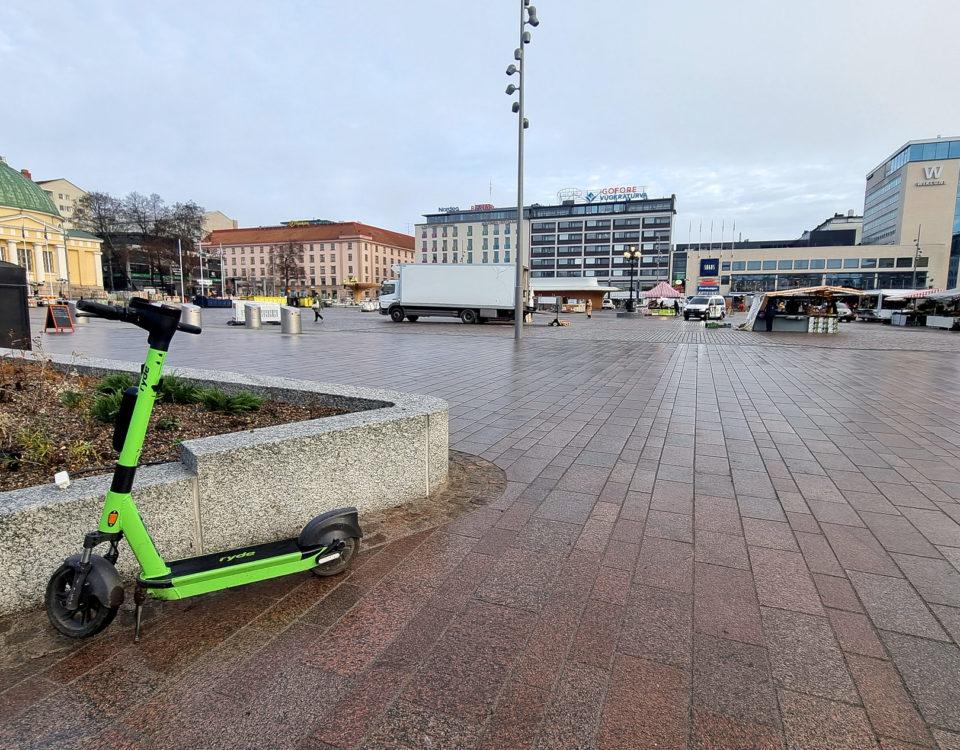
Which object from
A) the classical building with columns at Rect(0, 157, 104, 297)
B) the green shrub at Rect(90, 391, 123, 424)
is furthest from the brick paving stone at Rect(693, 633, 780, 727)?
the classical building with columns at Rect(0, 157, 104, 297)

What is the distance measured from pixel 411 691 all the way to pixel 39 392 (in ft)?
13.2

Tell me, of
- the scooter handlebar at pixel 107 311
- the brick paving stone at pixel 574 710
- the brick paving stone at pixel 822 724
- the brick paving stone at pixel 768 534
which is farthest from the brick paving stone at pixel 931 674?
the scooter handlebar at pixel 107 311

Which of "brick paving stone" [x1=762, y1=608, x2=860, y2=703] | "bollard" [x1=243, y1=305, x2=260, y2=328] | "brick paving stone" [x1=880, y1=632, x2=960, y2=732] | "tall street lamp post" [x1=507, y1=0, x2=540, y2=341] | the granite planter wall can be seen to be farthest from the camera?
"bollard" [x1=243, y1=305, x2=260, y2=328]

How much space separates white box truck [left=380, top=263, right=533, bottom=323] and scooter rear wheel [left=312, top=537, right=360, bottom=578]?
2318 centimetres

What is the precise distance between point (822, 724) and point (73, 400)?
4772 millimetres

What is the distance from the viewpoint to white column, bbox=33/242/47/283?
60.3 m

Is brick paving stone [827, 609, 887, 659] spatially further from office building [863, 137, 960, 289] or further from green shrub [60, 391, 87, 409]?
office building [863, 137, 960, 289]

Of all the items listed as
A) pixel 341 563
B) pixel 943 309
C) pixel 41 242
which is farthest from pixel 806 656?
pixel 41 242

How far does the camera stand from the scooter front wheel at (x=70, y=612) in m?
2.13

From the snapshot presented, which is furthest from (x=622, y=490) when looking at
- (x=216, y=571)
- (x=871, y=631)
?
(x=216, y=571)

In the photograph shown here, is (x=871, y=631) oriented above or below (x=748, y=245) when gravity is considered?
below

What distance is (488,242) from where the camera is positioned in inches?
4951

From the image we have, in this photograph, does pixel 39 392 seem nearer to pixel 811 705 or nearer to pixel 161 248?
pixel 811 705

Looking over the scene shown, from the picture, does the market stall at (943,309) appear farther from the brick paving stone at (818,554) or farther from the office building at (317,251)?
the office building at (317,251)
